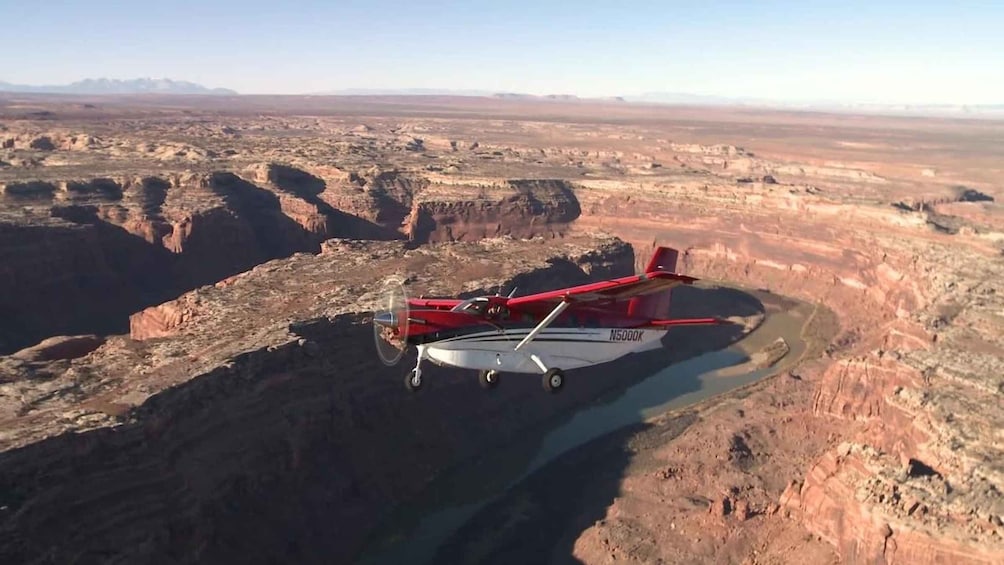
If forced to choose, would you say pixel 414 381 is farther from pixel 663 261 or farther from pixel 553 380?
pixel 663 261

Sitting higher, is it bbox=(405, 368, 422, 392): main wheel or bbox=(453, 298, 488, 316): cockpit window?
bbox=(453, 298, 488, 316): cockpit window

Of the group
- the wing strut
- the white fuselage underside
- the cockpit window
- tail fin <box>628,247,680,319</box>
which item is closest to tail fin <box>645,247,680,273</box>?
tail fin <box>628,247,680,319</box>

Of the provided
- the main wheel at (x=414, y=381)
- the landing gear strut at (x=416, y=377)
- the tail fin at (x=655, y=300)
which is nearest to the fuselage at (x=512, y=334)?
the landing gear strut at (x=416, y=377)

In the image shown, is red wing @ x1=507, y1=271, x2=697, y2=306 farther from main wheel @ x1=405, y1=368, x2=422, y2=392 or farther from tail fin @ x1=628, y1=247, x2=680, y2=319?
main wheel @ x1=405, y1=368, x2=422, y2=392

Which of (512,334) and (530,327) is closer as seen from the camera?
(512,334)

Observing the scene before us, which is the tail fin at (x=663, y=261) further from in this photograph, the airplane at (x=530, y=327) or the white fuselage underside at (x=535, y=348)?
the white fuselage underside at (x=535, y=348)

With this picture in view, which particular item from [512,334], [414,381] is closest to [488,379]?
[512,334]

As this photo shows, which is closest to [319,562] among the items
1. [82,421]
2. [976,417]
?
[82,421]

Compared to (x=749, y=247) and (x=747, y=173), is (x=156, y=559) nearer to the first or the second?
(x=749, y=247)
